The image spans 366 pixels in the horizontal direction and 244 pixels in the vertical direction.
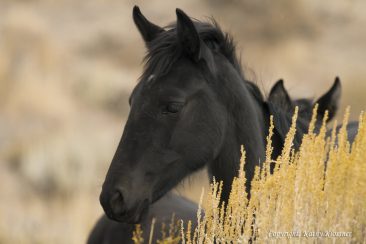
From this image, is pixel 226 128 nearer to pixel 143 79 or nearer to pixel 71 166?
pixel 143 79

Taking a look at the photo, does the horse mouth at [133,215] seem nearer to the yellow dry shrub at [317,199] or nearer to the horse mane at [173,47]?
the yellow dry shrub at [317,199]

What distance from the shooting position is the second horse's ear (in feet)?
14.9

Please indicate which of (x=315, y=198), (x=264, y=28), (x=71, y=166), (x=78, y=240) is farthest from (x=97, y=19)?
(x=315, y=198)

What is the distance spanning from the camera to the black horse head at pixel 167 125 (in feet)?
14.1

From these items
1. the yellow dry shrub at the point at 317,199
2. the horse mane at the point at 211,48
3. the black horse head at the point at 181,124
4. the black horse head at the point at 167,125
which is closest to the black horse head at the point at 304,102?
the horse mane at the point at 211,48

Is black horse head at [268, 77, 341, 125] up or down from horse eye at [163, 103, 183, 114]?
up

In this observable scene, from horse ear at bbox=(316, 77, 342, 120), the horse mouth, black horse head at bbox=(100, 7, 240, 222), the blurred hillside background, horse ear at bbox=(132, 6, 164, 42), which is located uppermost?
the blurred hillside background

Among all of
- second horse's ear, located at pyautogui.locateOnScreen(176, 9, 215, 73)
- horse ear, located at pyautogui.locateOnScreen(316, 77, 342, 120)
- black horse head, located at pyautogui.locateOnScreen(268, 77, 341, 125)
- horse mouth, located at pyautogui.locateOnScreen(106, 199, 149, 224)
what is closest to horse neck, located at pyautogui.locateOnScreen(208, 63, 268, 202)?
second horse's ear, located at pyautogui.locateOnScreen(176, 9, 215, 73)

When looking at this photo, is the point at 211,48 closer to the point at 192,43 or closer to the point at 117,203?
the point at 192,43

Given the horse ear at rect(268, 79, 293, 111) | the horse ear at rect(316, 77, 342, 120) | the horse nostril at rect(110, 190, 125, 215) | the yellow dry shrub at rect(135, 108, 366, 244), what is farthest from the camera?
the horse ear at rect(316, 77, 342, 120)

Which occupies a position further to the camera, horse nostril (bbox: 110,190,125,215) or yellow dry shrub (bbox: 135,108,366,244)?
horse nostril (bbox: 110,190,125,215)

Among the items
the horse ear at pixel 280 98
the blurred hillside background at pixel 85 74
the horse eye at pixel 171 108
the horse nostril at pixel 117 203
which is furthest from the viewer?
the blurred hillside background at pixel 85 74

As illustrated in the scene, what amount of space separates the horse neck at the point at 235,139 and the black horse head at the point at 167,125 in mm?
55

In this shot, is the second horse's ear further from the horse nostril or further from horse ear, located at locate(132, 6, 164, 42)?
the horse nostril
